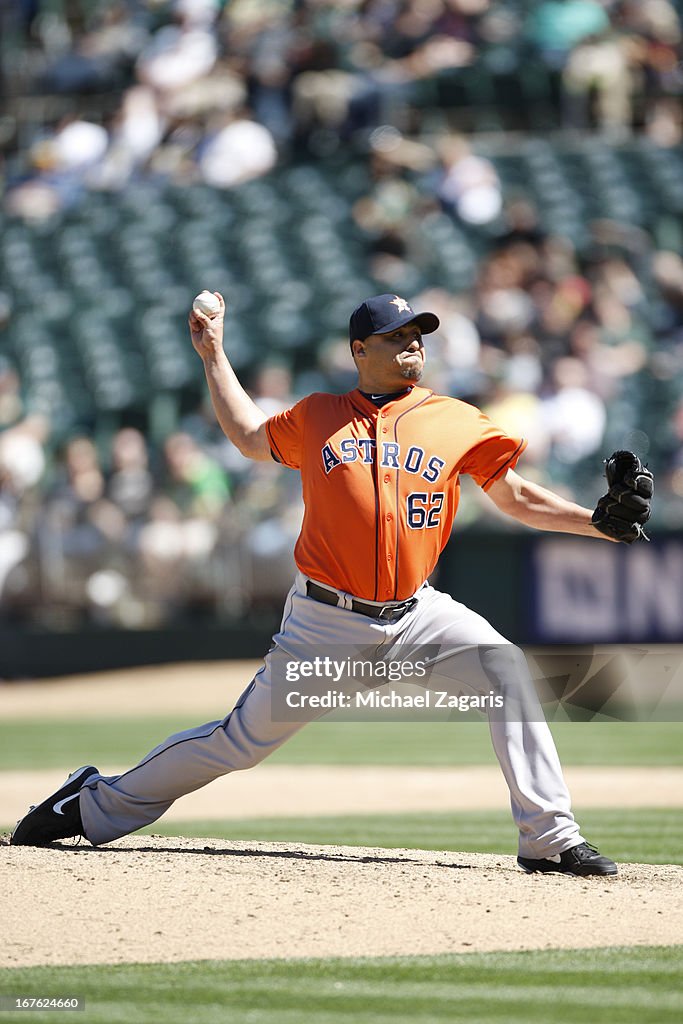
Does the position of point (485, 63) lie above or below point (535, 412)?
above

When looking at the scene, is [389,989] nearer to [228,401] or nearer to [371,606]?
[371,606]

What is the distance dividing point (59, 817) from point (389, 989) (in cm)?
177

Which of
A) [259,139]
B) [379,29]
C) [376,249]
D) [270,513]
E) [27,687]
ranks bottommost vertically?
[27,687]

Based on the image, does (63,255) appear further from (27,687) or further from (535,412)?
(535,412)

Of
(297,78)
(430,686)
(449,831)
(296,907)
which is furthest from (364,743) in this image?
(297,78)

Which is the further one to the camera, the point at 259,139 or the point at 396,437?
the point at 259,139

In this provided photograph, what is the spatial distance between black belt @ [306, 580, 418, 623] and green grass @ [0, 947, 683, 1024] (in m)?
1.13

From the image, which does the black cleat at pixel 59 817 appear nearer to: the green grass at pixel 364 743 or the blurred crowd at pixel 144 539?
the green grass at pixel 364 743

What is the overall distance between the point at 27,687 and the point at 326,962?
9910mm

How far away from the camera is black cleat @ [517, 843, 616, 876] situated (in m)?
4.82

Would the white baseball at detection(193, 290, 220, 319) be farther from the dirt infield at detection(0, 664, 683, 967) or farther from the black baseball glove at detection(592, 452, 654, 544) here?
the dirt infield at detection(0, 664, 683, 967)

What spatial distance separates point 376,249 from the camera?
50.6 feet

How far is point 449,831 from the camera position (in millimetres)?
6852

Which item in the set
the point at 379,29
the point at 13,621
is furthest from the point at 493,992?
the point at 379,29
